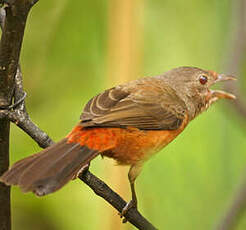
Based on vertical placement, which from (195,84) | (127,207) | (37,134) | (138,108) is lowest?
(127,207)

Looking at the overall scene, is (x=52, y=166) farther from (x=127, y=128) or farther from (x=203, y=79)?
(x=203, y=79)

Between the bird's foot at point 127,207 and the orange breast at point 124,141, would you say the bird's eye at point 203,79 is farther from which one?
the bird's foot at point 127,207

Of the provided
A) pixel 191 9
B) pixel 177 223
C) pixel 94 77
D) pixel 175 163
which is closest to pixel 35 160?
pixel 177 223

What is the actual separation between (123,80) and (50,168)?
0.85 meters

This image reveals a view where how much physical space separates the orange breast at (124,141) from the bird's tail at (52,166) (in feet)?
0.04

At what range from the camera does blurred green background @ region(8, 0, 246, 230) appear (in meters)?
3.23

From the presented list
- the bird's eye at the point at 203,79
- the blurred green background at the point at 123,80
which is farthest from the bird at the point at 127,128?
the blurred green background at the point at 123,80

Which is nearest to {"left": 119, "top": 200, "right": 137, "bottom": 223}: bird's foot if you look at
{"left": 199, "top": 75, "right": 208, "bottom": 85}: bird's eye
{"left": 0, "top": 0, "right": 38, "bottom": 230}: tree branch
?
{"left": 0, "top": 0, "right": 38, "bottom": 230}: tree branch

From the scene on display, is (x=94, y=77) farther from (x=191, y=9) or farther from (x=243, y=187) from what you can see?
(x=243, y=187)

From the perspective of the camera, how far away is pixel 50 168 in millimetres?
2592

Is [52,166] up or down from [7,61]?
down

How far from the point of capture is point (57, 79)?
157 inches

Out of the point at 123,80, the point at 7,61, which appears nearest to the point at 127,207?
the point at 123,80

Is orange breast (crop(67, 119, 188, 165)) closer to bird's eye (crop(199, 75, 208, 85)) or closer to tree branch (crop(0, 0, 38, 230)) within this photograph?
tree branch (crop(0, 0, 38, 230))
